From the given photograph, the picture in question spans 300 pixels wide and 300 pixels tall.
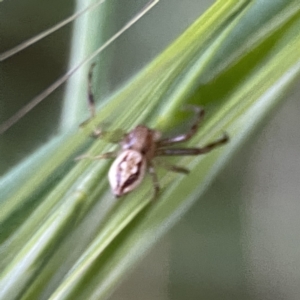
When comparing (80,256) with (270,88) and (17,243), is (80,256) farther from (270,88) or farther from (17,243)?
(270,88)

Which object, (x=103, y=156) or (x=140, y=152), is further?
(x=140, y=152)

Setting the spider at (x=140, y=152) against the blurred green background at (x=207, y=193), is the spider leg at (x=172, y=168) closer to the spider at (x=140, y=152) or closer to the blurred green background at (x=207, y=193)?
the spider at (x=140, y=152)

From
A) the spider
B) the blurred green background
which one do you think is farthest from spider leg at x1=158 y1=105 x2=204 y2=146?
the blurred green background

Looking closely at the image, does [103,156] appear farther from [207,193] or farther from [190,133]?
[207,193]

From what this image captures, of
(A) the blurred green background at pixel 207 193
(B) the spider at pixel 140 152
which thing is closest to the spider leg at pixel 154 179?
(B) the spider at pixel 140 152

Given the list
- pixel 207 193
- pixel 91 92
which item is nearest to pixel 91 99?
pixel 91 92

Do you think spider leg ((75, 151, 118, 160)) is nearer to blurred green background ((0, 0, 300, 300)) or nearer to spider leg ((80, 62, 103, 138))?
spider leg ((80, 62, 103, 138))

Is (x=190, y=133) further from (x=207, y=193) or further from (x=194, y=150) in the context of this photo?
(x=207, y=193)

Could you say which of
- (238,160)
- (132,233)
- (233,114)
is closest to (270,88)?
(233,114)
